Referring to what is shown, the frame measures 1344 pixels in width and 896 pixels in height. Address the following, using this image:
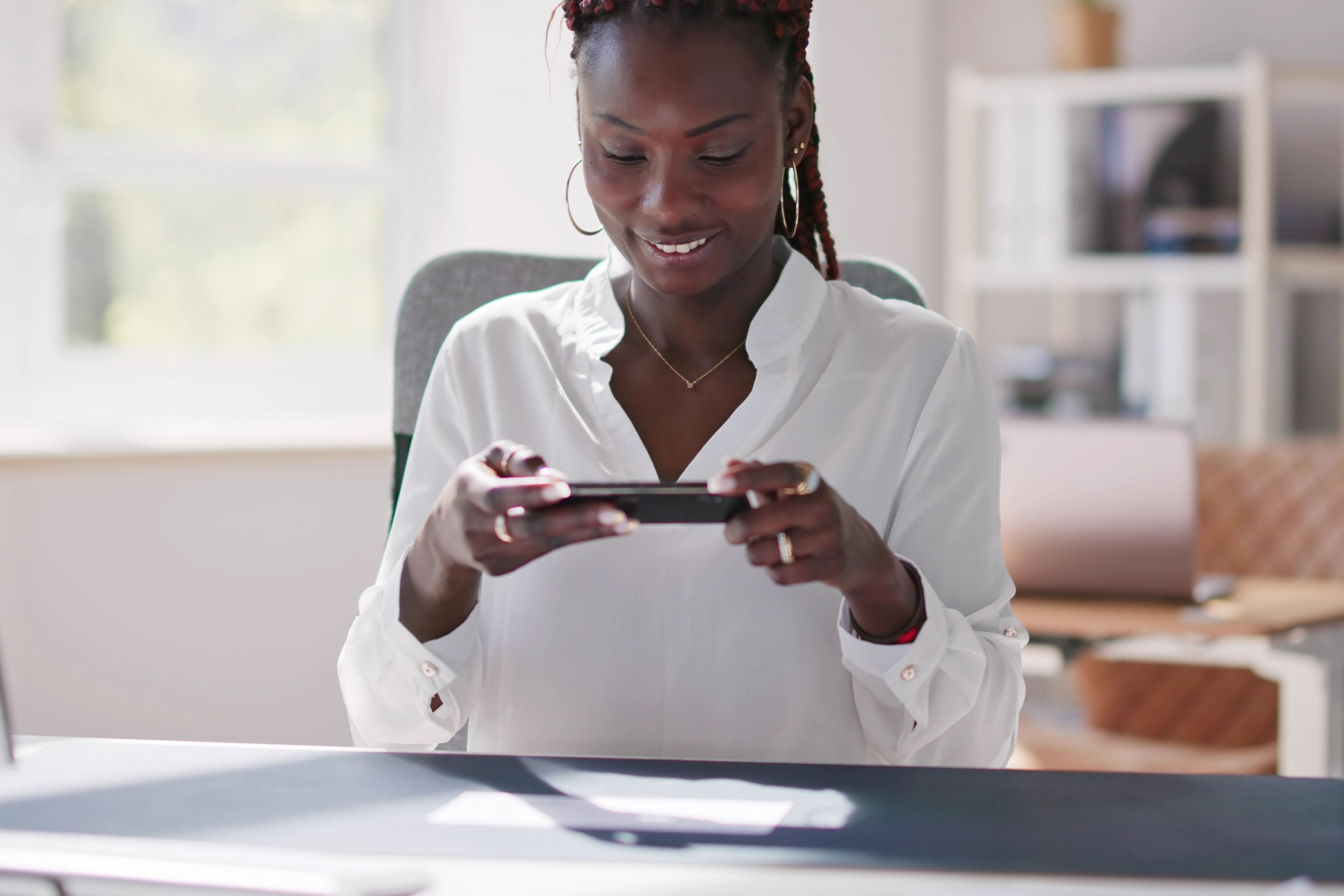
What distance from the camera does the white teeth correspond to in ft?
3.33

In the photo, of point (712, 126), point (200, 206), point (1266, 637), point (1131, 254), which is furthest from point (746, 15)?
point (1131, 254)

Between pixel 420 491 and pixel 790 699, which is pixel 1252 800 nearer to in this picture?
pixel 790 699

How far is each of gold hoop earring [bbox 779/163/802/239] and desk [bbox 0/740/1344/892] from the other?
0.54 meters

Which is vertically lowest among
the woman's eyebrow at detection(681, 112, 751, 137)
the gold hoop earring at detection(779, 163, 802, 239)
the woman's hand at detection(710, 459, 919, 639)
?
the woman's hand at detection(710, 459, 919, 639)

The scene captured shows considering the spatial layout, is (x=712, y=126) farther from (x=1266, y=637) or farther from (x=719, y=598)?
(x=1266, y=637)

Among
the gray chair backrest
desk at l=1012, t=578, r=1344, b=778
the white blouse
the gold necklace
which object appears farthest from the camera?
desk at l=1012, t=578, r=1344, b=778

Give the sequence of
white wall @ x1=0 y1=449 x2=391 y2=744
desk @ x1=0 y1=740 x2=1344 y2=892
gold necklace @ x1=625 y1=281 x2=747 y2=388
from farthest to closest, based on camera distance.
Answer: white wall @ x1=0 y1=449 x2=391 y2=744, gold necklace @ x1=625 y1=281 x2=747 y2=388, desk @ x1=0 y1=740 x2=1344 y2=892

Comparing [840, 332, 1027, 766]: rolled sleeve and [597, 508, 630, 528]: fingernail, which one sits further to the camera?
[840, 332, 1027, 766]: rolled sleeve

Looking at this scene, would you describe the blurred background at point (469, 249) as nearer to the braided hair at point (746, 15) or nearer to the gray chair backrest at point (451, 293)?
the gray chair backrest at point (451, 293)

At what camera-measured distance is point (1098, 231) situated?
3.38 meters

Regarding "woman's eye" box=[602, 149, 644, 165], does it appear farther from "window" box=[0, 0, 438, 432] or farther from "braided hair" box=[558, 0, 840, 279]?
"window" box=[0, 0, 438, 432]

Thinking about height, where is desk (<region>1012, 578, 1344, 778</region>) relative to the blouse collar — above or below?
below

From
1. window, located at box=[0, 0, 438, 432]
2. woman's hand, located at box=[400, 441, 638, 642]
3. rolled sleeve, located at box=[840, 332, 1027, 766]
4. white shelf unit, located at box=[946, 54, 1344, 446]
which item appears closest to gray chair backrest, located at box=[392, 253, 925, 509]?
rolled sleeve, located at box=[840, 332, 1027, 766]

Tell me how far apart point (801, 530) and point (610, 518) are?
0.12 metres
